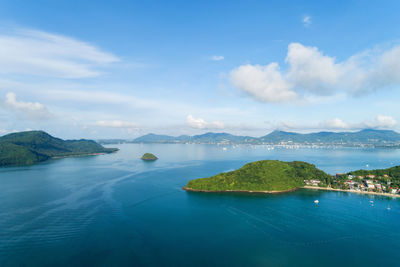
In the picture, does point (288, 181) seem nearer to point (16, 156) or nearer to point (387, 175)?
point (387, 175)

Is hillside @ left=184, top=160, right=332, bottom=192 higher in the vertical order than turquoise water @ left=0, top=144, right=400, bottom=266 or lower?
higher

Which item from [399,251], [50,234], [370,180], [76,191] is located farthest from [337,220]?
[76,191]

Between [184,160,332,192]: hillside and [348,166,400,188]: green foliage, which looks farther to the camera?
[348,166,400,188]: green foliage

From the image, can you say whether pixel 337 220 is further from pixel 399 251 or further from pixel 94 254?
pixel 94 254

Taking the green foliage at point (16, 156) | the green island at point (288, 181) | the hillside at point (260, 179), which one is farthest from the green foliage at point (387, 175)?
the green foliage at point (16, 156)

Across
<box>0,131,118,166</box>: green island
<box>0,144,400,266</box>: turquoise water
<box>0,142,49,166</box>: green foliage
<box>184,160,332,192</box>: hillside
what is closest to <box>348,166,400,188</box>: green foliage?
<box>0,144,400,266</box>: turquoise water

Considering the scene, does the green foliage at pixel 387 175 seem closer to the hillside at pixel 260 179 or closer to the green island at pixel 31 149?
the hillside at pixel 260 179

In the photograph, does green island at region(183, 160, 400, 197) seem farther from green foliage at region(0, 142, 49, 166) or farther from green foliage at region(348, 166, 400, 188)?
green foliage at region(0, 142, 49, 166)

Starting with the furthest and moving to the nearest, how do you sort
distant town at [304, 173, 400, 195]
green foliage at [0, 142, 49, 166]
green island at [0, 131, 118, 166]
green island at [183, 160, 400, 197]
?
1. green island at [0, 131, 118, 166]
2. green foliage at [0, 142, 49, 166]
3. green island at [183, 160, 400, 197]
4. distant town at [304, 173, 400, 195]
